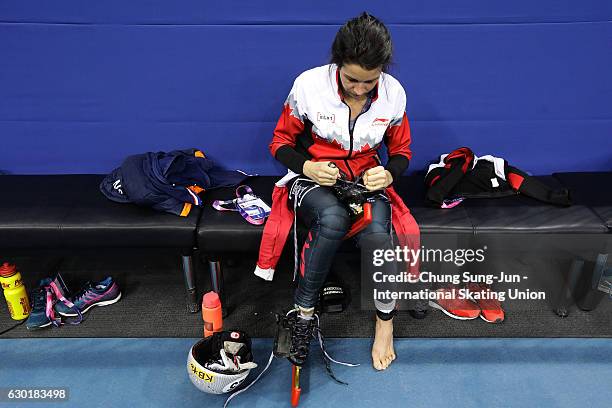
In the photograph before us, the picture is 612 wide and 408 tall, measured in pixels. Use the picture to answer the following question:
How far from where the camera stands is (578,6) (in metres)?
2.19

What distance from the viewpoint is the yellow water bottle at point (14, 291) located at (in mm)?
2006

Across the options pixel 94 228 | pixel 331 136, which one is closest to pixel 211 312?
pixel 94 228

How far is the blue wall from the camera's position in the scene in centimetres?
218

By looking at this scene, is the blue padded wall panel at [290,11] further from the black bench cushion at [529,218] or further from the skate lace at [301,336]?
the skate lace at [301,336]

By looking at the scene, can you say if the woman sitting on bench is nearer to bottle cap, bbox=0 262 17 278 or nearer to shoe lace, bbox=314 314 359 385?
shoe lace, bbox=314 314 359 385

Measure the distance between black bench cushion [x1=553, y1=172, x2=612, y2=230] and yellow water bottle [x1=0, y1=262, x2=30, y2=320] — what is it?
236 cm

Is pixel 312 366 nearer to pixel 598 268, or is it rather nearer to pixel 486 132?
pixel 598 268

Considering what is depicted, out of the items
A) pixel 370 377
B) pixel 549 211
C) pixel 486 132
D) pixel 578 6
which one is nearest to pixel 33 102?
pixel 370 377

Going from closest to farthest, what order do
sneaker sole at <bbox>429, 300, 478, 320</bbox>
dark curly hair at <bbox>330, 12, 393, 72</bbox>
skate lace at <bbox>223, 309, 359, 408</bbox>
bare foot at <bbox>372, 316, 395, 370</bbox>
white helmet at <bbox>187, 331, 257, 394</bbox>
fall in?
1. dark curly hair at <bbox>330, 12, 393, 72</bbox>
2. white helmet at <bbox>187, 331, 257, 394</bbox>
3. skate lace at <bbox>223, 309, 359, 408</bbox>
4. bare foot at <bbox>372, 316, 395, 370</bbox>
5. sneaker sole at <bbox>429, 300, 478, 320</bbox>

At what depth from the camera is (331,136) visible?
1.91 meters

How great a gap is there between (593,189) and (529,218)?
47 centimetres

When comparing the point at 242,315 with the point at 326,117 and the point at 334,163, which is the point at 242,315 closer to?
the point at 334,163

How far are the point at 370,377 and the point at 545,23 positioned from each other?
1.70 m

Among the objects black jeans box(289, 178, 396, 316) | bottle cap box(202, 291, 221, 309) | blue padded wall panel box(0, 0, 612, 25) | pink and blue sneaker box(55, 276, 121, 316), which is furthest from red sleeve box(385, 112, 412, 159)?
pink and blue sneaker box(55, 276, 121, 316)
